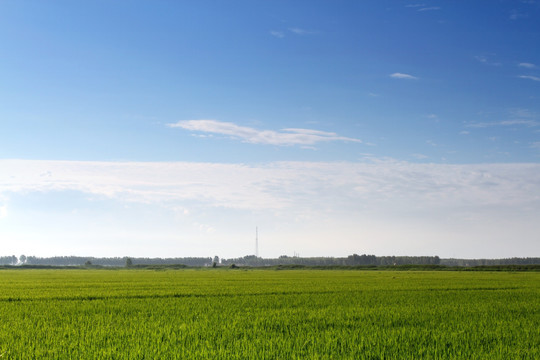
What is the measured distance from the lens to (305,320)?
16.1 meters

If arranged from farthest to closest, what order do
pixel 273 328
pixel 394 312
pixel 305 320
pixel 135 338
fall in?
1. pixel 394 312
2. pixel 305 320
3. pixel 273 328
4. pixel 135 338

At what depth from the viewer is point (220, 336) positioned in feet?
42.4

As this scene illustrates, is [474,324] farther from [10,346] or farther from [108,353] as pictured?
[10,346]

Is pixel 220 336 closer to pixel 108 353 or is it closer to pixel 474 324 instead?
pixel 108 353

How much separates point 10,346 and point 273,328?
6.49 meters

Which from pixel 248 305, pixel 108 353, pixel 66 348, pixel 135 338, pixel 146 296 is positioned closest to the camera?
pixel 108 353

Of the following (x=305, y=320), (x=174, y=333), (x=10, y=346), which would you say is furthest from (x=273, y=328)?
(x=10, y=346)

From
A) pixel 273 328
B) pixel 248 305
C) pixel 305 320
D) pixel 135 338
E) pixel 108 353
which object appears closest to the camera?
pixel 108 353

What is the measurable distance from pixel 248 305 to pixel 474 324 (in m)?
9.15

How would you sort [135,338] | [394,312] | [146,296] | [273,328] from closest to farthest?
1. [135,338]
2. [273,328]
3. [394,312]
4. [146,296]

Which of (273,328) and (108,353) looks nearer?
(108,353)

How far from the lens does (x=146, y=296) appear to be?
90.2 ft

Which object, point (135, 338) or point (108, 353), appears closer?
point (108, 353)

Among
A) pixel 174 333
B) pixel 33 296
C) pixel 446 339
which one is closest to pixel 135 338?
pixel 174 333
